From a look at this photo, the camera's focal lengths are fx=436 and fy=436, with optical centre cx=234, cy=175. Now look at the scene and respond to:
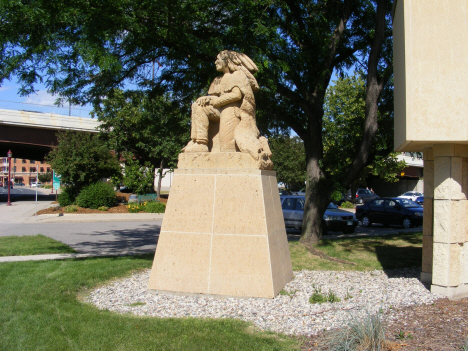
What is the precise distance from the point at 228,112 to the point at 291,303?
10.8 ft

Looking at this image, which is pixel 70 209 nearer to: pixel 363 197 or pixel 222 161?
pixel 222 161

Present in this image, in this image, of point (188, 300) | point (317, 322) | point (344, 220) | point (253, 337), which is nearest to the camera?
point (253, 337)

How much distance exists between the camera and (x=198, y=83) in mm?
12461

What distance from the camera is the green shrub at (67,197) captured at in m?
28.0

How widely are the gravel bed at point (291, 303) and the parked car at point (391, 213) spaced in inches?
579

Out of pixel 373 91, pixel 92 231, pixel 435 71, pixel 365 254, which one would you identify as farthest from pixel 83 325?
pixel 92 231

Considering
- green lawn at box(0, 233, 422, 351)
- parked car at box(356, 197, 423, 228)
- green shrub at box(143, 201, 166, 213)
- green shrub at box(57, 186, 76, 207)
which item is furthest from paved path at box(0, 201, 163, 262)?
parked car at box(356, 197, 423, 228)

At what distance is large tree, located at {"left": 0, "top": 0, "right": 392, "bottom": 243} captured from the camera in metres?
8.80

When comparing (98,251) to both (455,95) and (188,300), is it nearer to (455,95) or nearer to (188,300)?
(188,300)

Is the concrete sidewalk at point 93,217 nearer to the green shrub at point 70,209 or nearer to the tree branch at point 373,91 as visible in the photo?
the green shrub at point 70,209

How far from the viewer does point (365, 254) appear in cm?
1109

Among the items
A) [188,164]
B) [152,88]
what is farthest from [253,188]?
[152,88]

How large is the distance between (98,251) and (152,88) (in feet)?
16.7

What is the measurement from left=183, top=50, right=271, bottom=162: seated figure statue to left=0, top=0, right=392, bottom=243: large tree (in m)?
2.38
